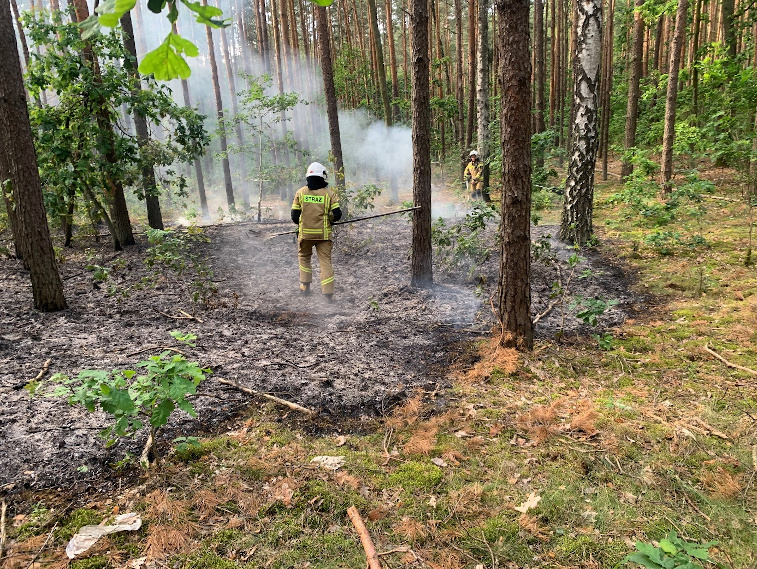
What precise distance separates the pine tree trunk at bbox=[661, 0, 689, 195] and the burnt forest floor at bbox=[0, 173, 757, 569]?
17.0 ft

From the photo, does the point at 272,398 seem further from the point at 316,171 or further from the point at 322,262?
the point at 316,171

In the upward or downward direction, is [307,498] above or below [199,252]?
below

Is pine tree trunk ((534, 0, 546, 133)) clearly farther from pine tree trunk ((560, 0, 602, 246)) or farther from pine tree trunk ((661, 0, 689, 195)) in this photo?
pine tree trunk ((560, 0, 602, 246))

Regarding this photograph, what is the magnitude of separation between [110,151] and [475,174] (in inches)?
390

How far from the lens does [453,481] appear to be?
9.48ft

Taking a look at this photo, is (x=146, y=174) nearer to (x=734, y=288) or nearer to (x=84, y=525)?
(x=84, y=525)

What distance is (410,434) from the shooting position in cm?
351

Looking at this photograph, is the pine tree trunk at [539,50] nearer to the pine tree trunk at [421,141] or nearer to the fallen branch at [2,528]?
the pine tree trunk at [421,141]

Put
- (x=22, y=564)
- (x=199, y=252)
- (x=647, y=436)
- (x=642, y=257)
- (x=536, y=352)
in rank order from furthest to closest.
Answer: (x=199, y=252) → (x=642, y=257) → (x=536, y=352) → (x=647, y=436) → (x=22, y=564)

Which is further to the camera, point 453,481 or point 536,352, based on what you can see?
point 536,352

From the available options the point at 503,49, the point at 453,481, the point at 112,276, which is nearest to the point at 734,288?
the point at 503,49

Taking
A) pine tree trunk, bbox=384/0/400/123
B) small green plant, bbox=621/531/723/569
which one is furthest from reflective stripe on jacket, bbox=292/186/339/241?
pine tree trunk, bbox=384/0/400/123

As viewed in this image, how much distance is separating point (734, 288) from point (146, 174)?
447 inches

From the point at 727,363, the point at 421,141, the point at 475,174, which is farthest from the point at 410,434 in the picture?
the point at 475,174
